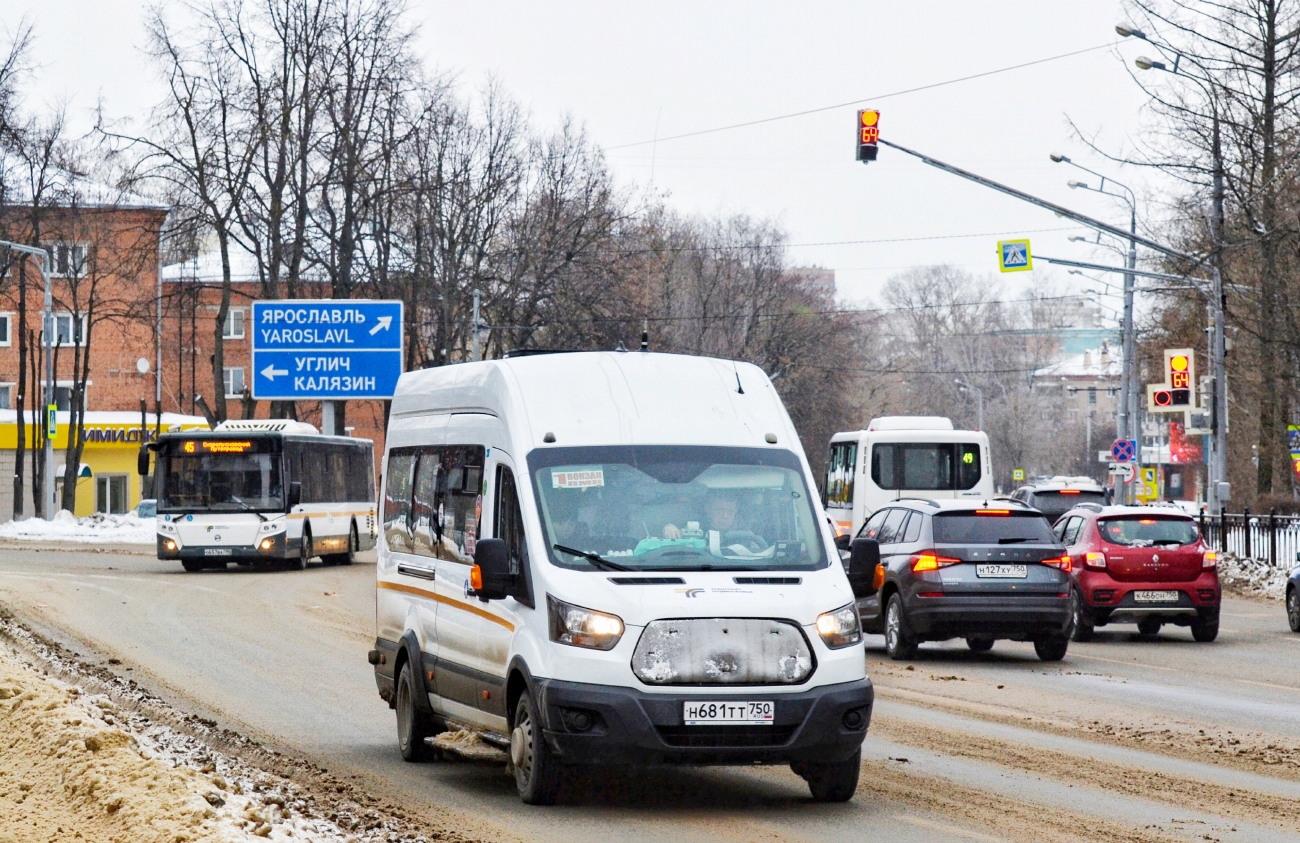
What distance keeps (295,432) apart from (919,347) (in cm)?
7969

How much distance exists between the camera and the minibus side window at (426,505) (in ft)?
35.4

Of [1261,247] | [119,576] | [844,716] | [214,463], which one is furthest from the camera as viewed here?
[214,463]

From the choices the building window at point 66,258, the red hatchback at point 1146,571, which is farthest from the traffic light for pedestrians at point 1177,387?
the building window at point 66,258

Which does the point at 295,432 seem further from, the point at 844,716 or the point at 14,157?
the point at 844,716

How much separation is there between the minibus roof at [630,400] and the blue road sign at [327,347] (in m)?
27.5

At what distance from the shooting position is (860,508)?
32.9 m

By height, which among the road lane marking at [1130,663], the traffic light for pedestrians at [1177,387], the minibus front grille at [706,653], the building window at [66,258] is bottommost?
the road lane marking at [1130,663]

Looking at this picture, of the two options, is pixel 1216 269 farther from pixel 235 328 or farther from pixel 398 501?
pixel 235 328

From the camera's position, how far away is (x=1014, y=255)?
3794 cm

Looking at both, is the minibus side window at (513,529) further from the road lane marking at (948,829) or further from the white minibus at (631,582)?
the road lane marking at (948,829)

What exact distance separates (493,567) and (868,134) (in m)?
18.0

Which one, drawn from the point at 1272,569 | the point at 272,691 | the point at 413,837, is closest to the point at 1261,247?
the point at 1272,569

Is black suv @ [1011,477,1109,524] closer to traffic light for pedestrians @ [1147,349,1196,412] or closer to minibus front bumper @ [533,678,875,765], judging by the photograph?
traffic light for pedestrians @ [1147,349,1196,412]

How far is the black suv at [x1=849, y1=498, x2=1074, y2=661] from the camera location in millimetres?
18047
